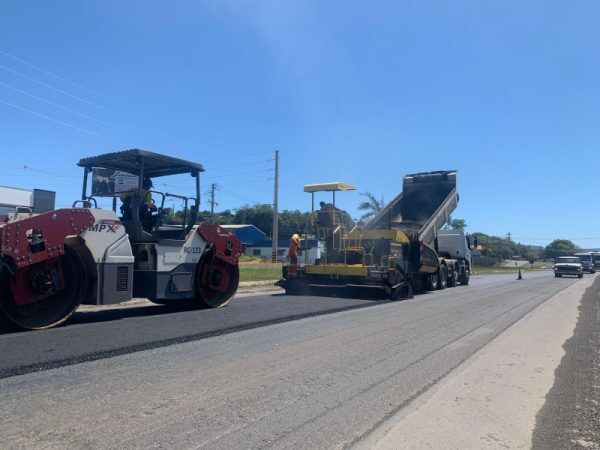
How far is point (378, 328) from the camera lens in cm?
844

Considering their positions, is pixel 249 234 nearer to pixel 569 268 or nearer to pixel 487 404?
pixel 569 268

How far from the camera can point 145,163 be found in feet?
31.1

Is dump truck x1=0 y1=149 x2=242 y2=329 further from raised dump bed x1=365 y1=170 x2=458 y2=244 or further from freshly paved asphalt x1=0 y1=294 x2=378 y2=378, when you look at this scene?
raised dump bed x1=365 y1=170 x2=458 y2=244

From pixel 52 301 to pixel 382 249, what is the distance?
9050 millimetres

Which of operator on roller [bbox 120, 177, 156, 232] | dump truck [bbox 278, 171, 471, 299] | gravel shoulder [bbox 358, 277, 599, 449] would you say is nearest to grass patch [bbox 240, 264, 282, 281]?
dump truck [bbox 278, 171, 471, 299]

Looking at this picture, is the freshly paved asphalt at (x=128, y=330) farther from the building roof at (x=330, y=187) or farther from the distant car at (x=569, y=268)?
the distant car at (x=569, y=268)

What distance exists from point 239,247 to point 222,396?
6629 mm

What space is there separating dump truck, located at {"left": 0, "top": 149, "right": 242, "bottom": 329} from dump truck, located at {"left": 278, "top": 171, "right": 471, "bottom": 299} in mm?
4050

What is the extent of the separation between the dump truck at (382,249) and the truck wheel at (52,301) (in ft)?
25.5

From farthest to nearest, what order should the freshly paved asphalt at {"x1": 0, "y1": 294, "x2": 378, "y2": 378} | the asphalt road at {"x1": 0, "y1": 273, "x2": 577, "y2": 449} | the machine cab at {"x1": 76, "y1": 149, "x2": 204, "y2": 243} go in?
the machine cab at {"x1": 76, "y1": 149, "x2": 204, "y2": 243}, the freshly paved asphalt at {"x1": 0, "y1": 294, "x2": 378, "y2": 378}, the asphalt road at {"x1": 0, "y1": 273, "x2": 577, "y2": 449}

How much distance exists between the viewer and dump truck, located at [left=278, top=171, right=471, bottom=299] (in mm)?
13617

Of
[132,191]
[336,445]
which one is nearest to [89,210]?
[132,191]

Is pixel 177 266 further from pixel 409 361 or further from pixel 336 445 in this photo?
pixel 336 445

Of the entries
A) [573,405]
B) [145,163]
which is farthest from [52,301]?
[573,405]
